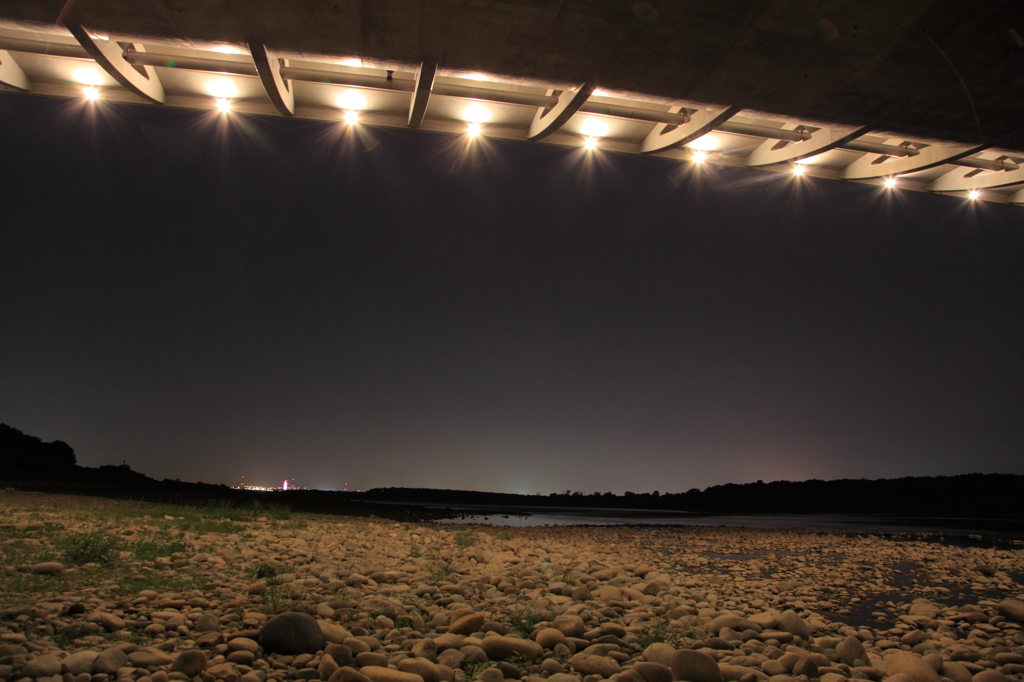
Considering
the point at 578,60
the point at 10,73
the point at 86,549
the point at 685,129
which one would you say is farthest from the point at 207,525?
the point at 685,129

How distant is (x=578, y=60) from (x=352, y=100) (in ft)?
17.6

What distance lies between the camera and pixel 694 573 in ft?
29.7

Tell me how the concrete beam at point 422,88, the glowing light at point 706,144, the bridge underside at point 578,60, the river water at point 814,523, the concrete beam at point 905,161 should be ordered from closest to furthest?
the bridge underside at point 578,60 < the concrete beam at point 422,88 < the concrete beam at point 905,161 < the glowing light at point 706,144 < the river water at point 814,523

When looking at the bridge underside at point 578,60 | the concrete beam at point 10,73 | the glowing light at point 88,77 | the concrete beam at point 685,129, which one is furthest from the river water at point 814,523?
the concrete beam at point 10,73

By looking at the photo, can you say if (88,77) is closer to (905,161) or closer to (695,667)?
(695,667)

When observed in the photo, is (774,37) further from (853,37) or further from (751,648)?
(751,648)

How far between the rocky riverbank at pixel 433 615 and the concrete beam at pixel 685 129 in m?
7.34

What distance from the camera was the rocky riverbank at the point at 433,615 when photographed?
387 cm

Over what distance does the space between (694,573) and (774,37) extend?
7666mm

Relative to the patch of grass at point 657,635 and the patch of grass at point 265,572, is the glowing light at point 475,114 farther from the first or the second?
the patch of grass at point 657,635

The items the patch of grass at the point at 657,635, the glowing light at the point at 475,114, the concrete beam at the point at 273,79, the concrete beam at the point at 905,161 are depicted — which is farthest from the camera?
the glowing light at the point at 475,114

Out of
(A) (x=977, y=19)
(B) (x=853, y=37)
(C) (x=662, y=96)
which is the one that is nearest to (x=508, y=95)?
(C) (x=662, y=96)

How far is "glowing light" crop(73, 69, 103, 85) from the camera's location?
10.9 metres

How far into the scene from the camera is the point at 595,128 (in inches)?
495
